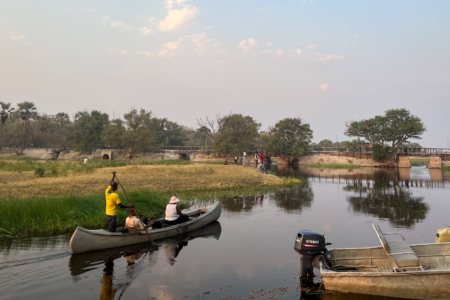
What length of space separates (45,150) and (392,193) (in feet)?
273

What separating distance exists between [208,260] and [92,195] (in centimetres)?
879

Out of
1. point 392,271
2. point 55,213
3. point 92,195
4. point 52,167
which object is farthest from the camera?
point 52,167

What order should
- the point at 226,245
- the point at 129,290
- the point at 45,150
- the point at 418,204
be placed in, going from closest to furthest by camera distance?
1. the point at 129,290
2. the point at 226,245
3. the point at 418,204
4. the point at 45,150

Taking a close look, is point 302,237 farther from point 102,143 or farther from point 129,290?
point 102,143

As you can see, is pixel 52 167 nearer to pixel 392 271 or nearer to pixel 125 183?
pixel 125 183

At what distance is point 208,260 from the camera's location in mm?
9844

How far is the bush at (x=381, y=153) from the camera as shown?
6406cm

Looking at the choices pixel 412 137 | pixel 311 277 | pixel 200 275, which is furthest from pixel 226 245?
pixel 412 137

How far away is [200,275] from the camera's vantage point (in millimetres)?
8609

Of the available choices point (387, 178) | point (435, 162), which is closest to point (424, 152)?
point (435, 162)

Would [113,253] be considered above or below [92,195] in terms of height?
below

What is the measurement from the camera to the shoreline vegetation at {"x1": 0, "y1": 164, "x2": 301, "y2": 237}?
12508mm

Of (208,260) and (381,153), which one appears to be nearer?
(208,260)

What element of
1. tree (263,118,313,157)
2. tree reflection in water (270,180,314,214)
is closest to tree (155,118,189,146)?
tree (263,118,313,157)
